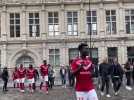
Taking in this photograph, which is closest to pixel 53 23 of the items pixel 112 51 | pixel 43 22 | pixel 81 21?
pixel 43 22

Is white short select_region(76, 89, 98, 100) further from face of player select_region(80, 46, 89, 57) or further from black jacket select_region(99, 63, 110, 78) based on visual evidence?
black jacket select_region(99, 63, 110, 78)

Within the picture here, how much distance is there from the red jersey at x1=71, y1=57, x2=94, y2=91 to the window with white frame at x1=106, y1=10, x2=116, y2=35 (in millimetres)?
47738

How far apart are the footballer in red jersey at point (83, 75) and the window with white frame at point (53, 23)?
1861 inches

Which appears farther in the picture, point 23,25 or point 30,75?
point 23,25

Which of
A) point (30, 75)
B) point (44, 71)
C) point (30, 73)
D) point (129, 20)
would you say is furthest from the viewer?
point (129, 20)

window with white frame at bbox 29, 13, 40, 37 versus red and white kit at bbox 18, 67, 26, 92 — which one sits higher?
window with white frame at bbox 29, 13, 40, 37

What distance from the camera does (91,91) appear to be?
10.4 metres

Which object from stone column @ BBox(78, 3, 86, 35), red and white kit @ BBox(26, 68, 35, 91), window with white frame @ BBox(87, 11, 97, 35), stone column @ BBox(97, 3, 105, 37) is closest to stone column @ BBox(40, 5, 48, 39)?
stone column @ BBox(78, 3, 86, 35)

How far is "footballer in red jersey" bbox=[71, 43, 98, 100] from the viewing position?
10.4 meters

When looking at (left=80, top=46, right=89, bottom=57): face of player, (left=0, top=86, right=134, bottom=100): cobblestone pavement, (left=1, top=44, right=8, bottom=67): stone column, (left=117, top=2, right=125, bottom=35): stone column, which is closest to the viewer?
(left=80, top=46, right=89, bottom=57): face of player

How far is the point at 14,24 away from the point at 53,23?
5017 millimetres

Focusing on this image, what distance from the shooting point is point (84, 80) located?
416 inches

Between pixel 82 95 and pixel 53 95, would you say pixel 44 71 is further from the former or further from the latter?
pixel 82 95

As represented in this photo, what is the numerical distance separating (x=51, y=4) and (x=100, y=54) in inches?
353
